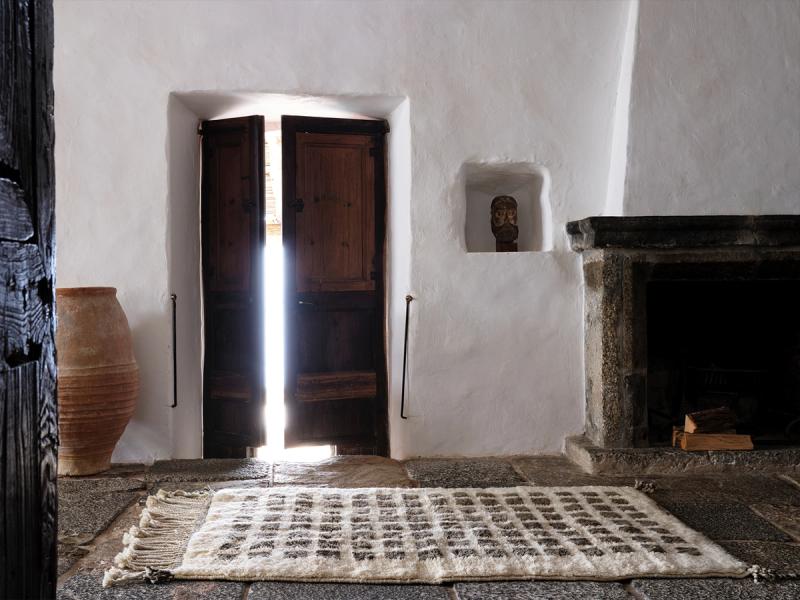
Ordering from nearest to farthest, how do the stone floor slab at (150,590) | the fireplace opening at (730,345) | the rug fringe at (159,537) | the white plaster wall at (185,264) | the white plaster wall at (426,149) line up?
the stone floor slab at (150,590) < the rug fringe at (159,537) < the white plaster wall at (426,149) < the white plaster wall at (185,264) < the fireplace opening at (730,345)

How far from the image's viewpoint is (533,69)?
155 inches

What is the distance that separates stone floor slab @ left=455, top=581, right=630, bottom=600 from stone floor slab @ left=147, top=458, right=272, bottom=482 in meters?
1.54

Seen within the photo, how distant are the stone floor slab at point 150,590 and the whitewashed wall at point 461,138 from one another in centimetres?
170

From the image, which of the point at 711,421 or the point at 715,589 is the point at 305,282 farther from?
the point at 715,589

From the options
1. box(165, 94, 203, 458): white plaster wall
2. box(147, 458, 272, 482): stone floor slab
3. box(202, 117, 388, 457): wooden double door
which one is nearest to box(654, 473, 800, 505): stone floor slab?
box(202, 117, 388, 457): wooden double door

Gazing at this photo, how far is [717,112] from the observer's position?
370 centimetres

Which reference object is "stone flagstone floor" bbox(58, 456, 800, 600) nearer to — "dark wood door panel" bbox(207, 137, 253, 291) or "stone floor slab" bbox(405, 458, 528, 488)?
"stone floor slab" bbox(405, 458, 528, 488)

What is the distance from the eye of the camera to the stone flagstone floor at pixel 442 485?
6.97 feet

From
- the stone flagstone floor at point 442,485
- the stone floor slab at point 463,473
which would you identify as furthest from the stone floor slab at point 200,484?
Answer: the stone floor slab at point 463,473

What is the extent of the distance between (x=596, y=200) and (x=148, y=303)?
222 cm

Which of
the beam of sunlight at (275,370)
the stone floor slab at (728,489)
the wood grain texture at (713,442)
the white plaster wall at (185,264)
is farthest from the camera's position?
the beam of sunlight at (275,370)

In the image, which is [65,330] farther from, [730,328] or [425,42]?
[730,328]

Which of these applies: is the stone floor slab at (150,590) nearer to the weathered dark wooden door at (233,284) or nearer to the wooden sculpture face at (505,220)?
the weathered dark wooden door at (233,284)

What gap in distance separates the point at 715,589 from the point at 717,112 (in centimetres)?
233
